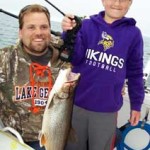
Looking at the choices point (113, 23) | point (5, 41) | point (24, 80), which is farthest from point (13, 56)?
point (5, 41)

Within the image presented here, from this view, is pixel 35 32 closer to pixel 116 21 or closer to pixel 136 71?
pixel 116 21

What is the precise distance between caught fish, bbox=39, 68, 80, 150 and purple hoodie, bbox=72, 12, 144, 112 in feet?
1.52

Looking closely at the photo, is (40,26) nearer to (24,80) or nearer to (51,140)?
(24,80)

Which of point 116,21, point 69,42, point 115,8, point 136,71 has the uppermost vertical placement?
point 115,8

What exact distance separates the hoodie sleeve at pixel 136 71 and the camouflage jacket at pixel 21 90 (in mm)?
687

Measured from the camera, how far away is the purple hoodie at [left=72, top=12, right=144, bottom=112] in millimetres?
2961

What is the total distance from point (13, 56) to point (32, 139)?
745 millimetres

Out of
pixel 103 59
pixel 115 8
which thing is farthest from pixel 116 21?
pixel 103 59

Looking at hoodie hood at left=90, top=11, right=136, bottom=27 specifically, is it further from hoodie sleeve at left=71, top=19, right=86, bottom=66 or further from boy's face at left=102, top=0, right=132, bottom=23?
hoodie sleeve at left=71, top=19, right=86, bottom=66

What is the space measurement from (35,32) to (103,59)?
65 centimetres

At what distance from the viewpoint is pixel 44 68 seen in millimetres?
2867

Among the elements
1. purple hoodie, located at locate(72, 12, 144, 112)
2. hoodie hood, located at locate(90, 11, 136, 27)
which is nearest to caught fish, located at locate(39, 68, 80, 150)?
purple hoodie, located at locate(72, 12, 144, 112)

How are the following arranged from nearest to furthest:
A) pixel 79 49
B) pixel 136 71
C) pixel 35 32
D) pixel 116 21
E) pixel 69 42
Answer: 1. pixel 69 42
2. pixel 35 32
3. pixel 79 49
4. pixel 116 21
5. pixel 136 71

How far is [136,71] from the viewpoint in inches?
126
